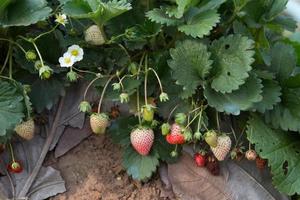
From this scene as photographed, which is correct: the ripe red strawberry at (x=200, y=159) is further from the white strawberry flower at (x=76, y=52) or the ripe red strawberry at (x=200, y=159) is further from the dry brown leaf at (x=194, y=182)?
the white strawberry flower at (x=76, y=52)

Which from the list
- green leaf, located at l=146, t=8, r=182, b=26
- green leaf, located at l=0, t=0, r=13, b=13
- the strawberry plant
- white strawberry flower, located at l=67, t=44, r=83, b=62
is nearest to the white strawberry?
the strawberry plant

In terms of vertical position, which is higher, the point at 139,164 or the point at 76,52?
the point at 76,52

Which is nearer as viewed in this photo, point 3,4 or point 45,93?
point 3,4

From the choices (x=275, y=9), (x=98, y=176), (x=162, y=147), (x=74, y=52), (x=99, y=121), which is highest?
(x=275, y=9)

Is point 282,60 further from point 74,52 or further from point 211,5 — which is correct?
point 74,52

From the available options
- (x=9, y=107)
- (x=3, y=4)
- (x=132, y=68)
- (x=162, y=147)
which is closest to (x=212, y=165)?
(x=162, y=147)

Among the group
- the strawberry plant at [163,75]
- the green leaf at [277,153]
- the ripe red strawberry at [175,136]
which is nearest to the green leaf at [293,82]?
the strawberry plant at [163,75]

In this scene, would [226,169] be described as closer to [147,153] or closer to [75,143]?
[147,153]
